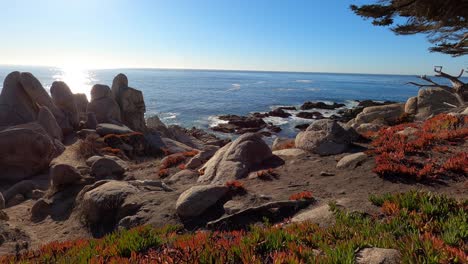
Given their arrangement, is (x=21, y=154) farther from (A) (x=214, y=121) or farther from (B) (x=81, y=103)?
(A) (x=214, y=121)

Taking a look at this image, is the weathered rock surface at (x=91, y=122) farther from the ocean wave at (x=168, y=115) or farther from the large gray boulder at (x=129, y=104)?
the ocean wave at (x=168, y=115)

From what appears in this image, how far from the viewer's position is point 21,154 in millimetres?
16516

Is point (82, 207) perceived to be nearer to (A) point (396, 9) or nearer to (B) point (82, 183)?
(B) point (82, 183)

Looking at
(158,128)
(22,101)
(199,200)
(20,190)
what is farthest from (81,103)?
(199,200)

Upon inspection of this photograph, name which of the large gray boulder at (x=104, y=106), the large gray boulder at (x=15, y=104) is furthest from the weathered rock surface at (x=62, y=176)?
the large gray boulder at (x=104, y=106)

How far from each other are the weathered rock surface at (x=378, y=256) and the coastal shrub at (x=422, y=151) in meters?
5.09

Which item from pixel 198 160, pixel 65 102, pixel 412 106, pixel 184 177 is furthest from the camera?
pixel 412 106

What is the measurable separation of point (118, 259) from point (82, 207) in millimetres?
6608

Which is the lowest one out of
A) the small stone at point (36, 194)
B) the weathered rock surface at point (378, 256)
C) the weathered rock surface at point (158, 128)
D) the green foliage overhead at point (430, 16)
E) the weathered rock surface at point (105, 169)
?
the weathered rock surface at point (158, 128)

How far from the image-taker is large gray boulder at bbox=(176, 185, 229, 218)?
8047 millimetres

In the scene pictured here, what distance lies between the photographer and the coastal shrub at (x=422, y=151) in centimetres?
849

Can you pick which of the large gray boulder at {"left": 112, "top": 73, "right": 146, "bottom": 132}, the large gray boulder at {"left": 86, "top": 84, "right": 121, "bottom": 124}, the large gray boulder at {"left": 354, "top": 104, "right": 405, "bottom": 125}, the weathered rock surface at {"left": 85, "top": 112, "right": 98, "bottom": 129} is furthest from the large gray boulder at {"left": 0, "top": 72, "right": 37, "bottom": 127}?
the large gray boulder at {"left": 354, "top": 104, "right": 405, "bottom": 125}

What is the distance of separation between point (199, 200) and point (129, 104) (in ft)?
88.9

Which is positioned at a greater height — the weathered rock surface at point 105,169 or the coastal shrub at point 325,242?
the coastal shrub at point 325,242
